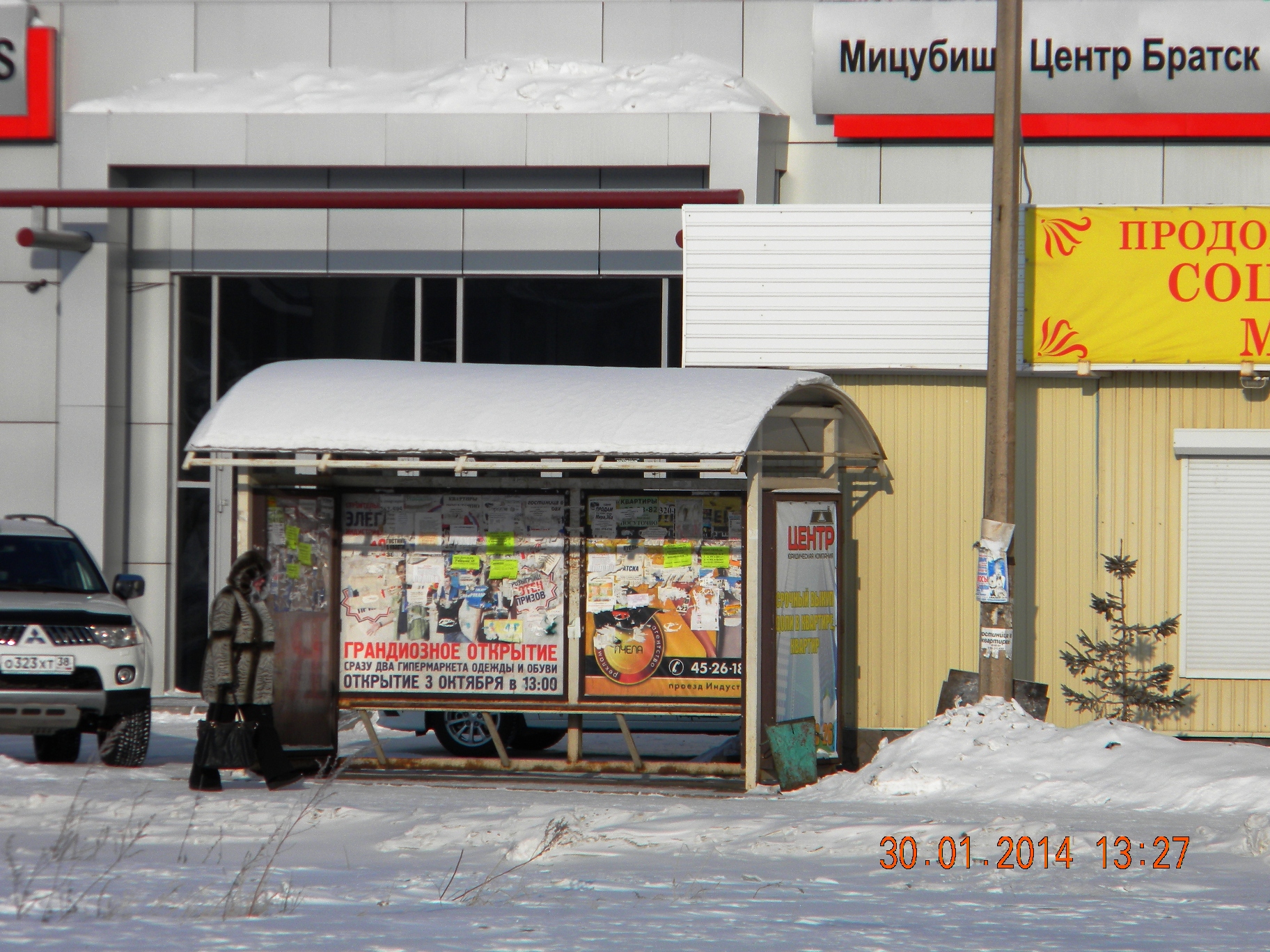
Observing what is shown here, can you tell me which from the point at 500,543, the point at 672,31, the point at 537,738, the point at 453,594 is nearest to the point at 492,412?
the point at 500,543

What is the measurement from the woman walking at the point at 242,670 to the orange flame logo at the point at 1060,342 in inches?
273

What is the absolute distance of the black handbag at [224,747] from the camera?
9.70 m

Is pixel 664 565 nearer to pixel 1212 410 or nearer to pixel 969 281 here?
pixel 969 281

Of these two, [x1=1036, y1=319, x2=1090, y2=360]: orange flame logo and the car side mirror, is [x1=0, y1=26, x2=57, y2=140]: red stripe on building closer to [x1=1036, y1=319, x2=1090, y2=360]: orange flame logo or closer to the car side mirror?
the car side mirror

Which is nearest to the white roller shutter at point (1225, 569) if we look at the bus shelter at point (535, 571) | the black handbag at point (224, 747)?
the bus shelter at point (535, 571)

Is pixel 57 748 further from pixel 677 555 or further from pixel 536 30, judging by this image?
pixel 536 30

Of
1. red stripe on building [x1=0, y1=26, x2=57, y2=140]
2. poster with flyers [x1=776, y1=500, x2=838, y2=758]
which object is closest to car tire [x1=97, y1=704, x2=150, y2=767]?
poster with flyers [x1=776, y1=500, x2=838, y2=758]

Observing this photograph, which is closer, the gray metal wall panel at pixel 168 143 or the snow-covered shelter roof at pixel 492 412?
the snow-covered shelter roof at pixel 492 412

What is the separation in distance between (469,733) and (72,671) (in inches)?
127

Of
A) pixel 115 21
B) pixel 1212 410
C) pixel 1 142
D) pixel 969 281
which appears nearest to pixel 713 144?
pixel 969 281

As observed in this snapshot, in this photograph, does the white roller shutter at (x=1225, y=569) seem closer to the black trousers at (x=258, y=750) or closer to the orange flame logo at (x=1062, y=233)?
the orange flame logo at (x=1062, y=233)

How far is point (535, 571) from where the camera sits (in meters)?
11.2

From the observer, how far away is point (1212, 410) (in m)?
12.7
